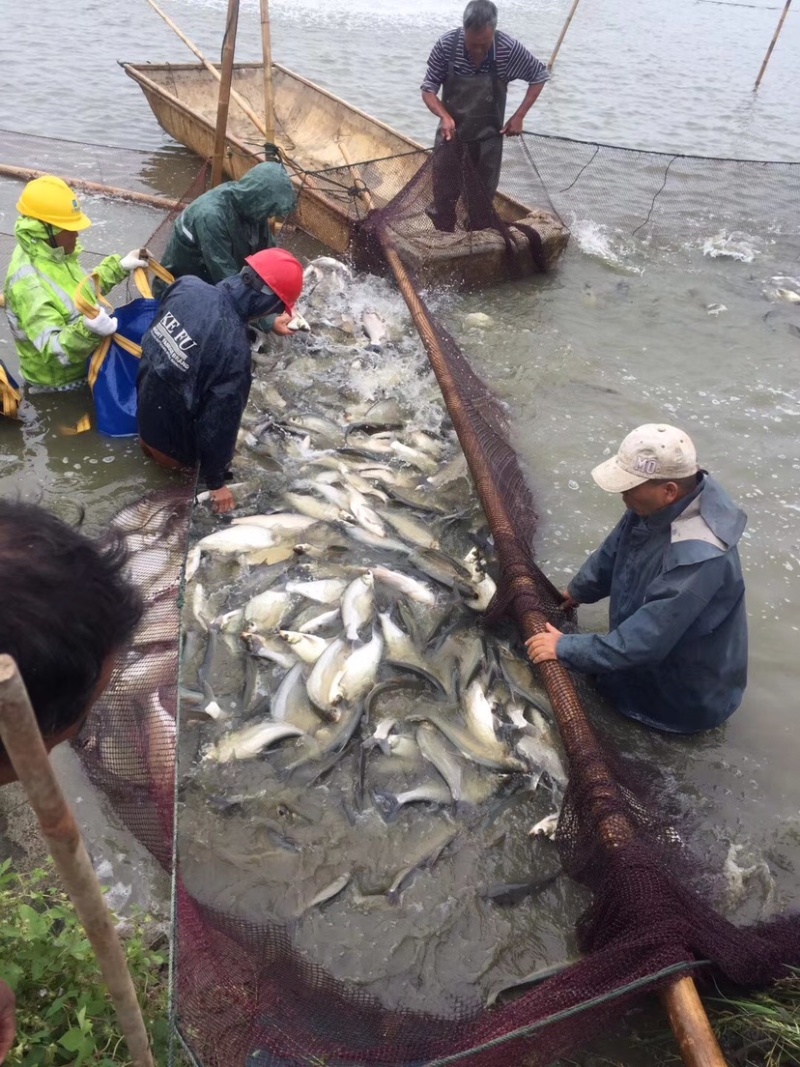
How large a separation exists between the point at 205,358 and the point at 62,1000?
3856 millimetres

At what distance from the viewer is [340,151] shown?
1218 centimetres

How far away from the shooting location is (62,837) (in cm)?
135

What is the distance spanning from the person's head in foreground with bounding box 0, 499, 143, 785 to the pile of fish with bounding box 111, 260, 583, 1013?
8.33ft

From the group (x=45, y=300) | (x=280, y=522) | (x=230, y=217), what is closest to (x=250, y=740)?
(x=280, y=522)

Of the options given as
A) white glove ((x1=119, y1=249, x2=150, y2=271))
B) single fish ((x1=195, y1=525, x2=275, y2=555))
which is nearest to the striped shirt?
white glove ((x1=119, y1=249, x2=150, y2=271))

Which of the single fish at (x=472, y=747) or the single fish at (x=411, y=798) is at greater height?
the single fish at (x=472, y=747)

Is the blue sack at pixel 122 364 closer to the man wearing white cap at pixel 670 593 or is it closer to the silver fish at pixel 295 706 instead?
the silver fish at pixel 295 706

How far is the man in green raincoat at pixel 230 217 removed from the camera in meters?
6.49

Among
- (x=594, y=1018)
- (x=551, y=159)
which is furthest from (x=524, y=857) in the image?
(x=551, y=159)

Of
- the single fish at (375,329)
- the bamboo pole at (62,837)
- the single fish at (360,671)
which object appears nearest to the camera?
the bamboo pole at (62,837)

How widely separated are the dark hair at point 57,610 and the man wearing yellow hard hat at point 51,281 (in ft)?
16.2

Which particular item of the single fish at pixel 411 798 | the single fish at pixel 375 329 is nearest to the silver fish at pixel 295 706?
the single fish at pixel 411 798

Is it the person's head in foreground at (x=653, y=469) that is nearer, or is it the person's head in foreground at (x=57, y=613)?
the person's head in foreground at (x=57, y=613)

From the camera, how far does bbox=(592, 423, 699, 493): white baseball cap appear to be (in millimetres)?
3580
